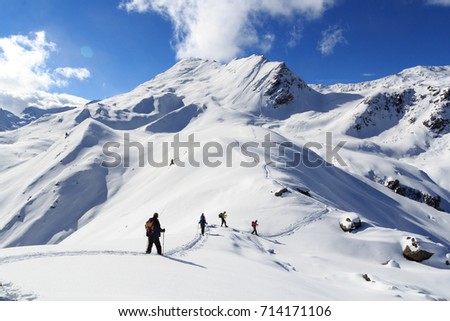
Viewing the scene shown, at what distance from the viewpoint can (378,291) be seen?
557 inches

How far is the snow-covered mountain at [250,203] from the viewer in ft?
38.7

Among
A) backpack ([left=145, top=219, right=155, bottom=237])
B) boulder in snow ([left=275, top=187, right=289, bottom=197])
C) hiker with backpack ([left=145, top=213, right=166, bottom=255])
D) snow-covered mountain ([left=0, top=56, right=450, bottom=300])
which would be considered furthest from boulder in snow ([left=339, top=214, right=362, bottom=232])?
backpack ([left=145, top=219, right=155, bottom=237])

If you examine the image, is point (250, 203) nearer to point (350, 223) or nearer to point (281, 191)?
point (281, 191)

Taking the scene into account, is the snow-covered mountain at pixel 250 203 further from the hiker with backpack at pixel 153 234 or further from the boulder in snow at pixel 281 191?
the hiker with backpack at pixel 153 234

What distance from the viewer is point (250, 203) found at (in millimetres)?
33750

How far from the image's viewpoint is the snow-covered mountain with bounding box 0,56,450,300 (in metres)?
11.8

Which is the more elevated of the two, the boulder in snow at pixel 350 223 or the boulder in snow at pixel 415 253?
the boulder in snow at pixel 350 223

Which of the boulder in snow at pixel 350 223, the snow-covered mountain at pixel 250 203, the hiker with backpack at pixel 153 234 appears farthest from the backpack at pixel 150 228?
the boulder in snow at pixel 350 223

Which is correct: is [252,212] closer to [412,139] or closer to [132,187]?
[132,187]

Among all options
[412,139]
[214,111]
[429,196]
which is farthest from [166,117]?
[429,196]

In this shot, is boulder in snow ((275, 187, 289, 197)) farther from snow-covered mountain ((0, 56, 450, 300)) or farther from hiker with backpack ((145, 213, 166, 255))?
hiker with backpack ((145, 213, 166, 255))

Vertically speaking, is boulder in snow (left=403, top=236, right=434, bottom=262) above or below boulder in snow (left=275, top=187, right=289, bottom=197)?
below

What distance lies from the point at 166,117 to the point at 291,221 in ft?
480

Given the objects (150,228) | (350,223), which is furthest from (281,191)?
(150,228)
